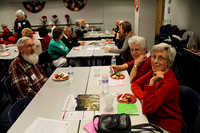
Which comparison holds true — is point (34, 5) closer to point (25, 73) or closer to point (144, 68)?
point (25, 73)

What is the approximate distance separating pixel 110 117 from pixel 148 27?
4647mm

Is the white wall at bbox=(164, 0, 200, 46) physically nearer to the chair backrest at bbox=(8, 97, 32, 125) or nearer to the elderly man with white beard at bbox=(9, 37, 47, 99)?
the elderly man with white beard at bbox=(9, 37, 47, 99)

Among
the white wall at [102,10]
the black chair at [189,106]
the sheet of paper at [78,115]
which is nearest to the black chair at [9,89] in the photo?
the sheet of paper at [78,115]

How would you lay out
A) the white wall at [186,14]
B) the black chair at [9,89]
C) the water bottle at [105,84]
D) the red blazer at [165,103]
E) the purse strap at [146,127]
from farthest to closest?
the white wall at [186,14]
the black chair at [9,89]
the water bottle at [105,84]
the red blazer at [165,103]
the purse strap at [146,127]

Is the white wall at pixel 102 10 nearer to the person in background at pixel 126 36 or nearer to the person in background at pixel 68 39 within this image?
the person in background at pixel 68 39

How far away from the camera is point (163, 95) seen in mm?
1406

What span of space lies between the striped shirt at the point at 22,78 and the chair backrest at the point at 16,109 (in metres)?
0.43

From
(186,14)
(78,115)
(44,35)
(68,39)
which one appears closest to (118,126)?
(78,115)

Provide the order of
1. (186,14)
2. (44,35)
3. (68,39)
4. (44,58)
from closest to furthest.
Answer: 1. (44,58)
2. (44,35)
3. (68,39)
4. (186,14)

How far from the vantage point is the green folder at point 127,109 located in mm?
1502

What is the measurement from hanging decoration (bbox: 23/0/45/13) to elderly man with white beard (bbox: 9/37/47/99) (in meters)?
7.20

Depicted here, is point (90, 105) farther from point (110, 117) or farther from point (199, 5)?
point (199, 5)

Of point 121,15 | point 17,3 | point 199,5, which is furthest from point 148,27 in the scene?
point 17,3

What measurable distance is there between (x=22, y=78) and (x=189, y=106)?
82.3 inches
